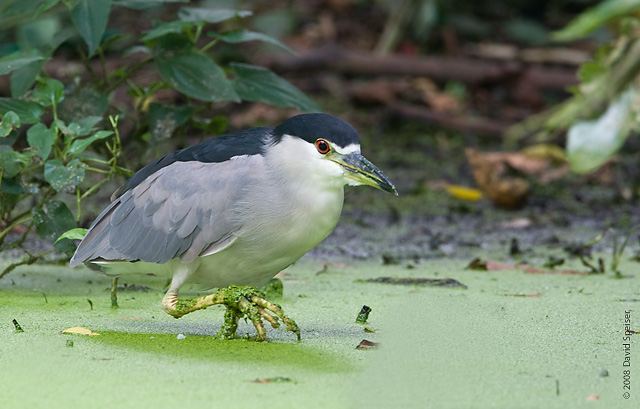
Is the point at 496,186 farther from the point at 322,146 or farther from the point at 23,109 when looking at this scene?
the point at 23,109

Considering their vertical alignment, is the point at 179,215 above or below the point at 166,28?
below

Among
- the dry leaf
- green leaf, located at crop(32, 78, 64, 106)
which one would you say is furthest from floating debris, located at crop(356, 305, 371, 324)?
the dry leaf

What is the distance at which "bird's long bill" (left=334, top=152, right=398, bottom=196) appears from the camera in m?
2.72

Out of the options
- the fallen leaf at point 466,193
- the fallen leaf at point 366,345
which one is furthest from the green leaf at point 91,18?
the fallen leaf at point 466,193

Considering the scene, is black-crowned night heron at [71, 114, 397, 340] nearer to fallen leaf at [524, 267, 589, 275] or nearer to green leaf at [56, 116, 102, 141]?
green leaf at [56, 116, 102, 141]

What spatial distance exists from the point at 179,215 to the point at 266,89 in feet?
3.15

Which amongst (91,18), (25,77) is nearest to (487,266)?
(91,18)

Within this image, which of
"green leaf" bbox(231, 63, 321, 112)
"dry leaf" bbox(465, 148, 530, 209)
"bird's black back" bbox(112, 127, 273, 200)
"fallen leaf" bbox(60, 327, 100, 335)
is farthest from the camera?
"dry leaf" bbox(465, 148, 530, 209)

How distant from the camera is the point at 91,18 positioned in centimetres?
328

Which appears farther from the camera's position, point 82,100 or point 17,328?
point 82,100

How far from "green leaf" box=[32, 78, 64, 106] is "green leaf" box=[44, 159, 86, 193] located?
30 centimetres

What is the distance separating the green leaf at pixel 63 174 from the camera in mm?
2965

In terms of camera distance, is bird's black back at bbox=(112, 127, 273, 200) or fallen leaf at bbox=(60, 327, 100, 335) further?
bird's black back at bbox=(112, 127, 273, 200)

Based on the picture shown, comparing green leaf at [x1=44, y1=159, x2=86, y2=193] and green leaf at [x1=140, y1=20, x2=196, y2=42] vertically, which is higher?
green leaf at [x1=140, y1=20, x2=196, y2=42]
